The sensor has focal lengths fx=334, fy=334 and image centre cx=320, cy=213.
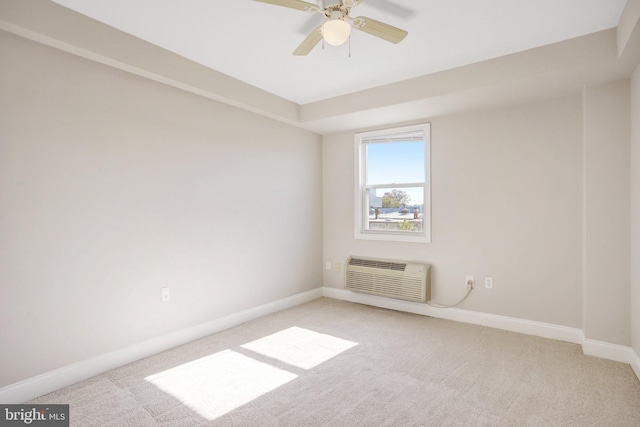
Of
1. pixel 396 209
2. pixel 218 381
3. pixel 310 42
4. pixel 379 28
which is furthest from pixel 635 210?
pixel 218 381

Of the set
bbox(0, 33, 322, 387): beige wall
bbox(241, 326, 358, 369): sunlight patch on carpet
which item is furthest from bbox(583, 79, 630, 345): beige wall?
bbox(0, 33, 322, 387): beige wall

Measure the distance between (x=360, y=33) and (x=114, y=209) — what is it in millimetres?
2244

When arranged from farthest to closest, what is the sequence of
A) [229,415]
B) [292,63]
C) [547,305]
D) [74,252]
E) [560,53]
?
[547,305] < [292,63] < [560,53] < [74,252] < [229,415]

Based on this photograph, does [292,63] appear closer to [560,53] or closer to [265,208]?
[265,208]

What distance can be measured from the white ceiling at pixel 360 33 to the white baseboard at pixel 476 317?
95.8 inches

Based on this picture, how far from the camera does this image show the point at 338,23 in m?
1.80

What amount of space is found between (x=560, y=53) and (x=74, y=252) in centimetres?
381

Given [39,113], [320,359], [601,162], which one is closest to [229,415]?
[320,359]

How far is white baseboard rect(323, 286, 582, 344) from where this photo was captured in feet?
9.91

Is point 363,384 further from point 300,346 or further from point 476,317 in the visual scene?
point 476,317

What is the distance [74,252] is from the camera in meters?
2.32

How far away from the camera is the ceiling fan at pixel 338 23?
180 centimetres

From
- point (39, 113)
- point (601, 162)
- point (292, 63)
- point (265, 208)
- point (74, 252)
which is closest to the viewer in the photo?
point (39, 113)

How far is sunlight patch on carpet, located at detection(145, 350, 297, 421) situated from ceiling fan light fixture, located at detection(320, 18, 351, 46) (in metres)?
2.21
